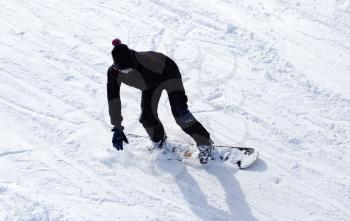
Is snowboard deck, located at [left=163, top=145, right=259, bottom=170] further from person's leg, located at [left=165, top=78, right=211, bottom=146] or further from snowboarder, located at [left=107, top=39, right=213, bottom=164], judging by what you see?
person's leg, located at [left=165, top=78, right=211, bottom=146]

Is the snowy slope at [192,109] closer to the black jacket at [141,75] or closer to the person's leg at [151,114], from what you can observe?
the person's leg at [151,114]

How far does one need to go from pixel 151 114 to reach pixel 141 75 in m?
0.64

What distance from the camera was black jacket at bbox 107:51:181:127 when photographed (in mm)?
4645

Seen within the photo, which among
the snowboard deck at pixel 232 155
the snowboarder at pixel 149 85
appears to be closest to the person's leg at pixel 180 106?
the snowboarder at pixel 149 85

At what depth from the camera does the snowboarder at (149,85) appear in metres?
4.61

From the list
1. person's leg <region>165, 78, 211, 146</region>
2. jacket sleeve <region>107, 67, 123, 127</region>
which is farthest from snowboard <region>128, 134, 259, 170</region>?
jacket sleeve <region>107, 67, 123, 127</region>

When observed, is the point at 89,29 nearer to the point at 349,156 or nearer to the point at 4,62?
the point at 4,62

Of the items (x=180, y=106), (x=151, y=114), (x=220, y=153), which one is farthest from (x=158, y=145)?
(x=180, y=106)

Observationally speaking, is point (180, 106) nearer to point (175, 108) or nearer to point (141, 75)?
point (175, 108)

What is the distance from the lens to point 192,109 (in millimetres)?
6301

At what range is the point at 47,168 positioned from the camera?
17.7 ft

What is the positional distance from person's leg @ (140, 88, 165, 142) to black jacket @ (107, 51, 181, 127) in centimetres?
13

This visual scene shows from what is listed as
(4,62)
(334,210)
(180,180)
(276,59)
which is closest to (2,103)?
(4,62)

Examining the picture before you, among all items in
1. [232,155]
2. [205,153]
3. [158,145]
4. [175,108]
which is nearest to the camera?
[175,108]
